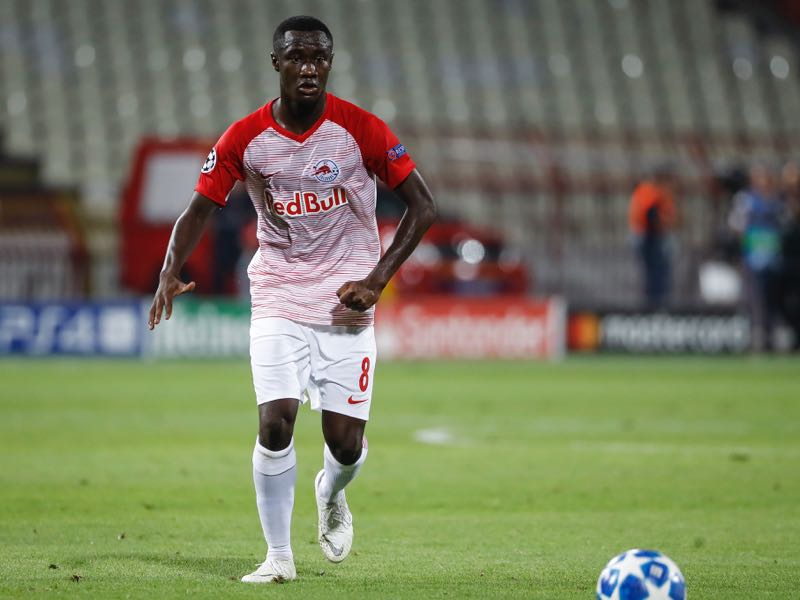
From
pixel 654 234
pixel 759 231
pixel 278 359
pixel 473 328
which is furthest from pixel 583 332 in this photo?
pixel 278 359

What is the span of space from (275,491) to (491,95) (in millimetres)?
26594

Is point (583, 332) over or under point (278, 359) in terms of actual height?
under

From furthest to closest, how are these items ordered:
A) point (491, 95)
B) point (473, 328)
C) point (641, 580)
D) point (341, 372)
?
1. point (491, 95)
2. point (473, 328)
3. point (341, 372)
4. point (641, 580)

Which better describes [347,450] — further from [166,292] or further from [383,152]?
[383,152]

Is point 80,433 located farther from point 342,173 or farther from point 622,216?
point 622,216

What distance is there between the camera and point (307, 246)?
6.36 metres

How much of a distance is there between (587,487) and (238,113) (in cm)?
2191

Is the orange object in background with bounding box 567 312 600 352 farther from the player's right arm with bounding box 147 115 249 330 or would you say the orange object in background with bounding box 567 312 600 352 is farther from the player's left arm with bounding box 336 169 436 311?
the player's right arm with bounding box 147 115 249 330

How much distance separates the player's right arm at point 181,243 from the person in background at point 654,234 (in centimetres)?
1695

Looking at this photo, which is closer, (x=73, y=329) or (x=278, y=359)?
(x=278, y=359)

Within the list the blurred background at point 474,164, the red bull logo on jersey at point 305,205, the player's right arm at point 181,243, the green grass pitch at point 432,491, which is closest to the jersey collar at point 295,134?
the red bull logo on jersey at point 305,205

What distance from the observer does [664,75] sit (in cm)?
3369

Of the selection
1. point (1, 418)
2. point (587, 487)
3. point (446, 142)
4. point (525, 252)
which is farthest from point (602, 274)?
point (587, 487)

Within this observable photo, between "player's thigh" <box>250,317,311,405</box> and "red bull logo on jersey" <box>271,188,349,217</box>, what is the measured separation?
0.45m
